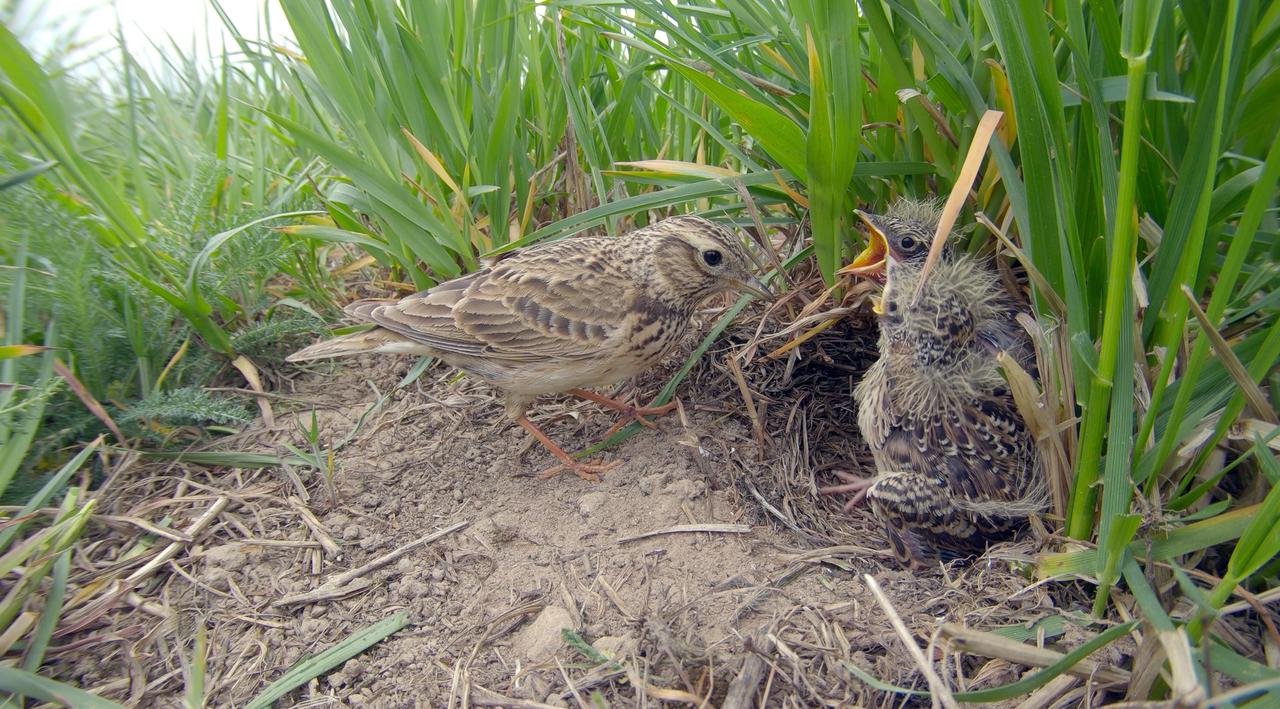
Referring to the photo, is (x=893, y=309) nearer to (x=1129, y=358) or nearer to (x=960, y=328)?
(x=960, y=328)

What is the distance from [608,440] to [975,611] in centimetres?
158

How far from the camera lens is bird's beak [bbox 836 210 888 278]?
8.98 feet

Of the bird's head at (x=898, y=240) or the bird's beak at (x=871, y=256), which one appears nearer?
the bird's head at (x=898, y=240)

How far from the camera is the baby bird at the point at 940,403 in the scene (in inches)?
100

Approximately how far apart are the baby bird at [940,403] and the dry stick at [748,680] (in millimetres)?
803

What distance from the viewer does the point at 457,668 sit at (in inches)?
86.4

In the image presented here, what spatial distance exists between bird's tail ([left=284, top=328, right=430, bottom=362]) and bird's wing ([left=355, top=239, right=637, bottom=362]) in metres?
0.05

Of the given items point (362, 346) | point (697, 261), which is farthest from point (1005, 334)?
point (362, 346)

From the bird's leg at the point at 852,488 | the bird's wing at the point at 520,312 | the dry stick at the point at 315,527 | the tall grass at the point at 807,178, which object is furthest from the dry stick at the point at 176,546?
the bird's leg at the point at 852,488

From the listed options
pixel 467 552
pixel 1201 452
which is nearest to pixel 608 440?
pixel 467 552

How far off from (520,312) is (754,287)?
1003 mm

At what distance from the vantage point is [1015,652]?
68.6 inches

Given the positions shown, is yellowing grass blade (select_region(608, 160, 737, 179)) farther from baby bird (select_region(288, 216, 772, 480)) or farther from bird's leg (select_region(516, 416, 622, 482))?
bird's leg (select_region(516, 416, 622, 482))

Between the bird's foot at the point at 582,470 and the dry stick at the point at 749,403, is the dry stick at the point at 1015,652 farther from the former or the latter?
the bird's foot at the point at 582,470
